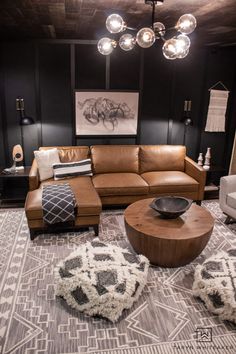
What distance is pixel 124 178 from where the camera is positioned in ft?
13.9

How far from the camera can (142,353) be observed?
6.70 feet

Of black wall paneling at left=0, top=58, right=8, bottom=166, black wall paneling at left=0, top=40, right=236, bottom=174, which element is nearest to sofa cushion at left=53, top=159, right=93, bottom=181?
black wall paneling at left=0, top=40, right=236, bottom=174

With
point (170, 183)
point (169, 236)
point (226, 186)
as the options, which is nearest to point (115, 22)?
point (169, 236)

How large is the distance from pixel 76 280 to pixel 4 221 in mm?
1916

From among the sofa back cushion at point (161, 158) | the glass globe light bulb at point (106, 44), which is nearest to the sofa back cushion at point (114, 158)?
the sofa back cushion at point (161, 158)

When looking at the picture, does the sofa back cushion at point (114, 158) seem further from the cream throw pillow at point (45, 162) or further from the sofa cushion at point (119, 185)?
the cream throw pillow at point (45, 162)

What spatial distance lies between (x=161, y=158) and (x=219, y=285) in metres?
2.59

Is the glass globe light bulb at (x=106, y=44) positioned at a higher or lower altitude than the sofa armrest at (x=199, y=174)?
higher

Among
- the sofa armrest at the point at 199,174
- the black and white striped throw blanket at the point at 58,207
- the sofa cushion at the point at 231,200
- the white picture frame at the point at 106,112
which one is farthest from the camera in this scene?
the white picture frame at the point at 106,112

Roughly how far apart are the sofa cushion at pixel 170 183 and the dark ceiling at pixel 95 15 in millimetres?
1924

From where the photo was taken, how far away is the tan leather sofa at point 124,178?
11.4 ft

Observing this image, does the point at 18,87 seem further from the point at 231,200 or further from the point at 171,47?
the point at 231,200

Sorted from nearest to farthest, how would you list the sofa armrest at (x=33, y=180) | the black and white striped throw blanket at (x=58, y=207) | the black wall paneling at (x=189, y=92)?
the black and white striped throw blanket at (x=58, y=207) < the sofa armrest at (x=33, y=180) < the black wall paneling at (x=189, y=92)

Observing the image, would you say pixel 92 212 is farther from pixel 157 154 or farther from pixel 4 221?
pixel 157 154
